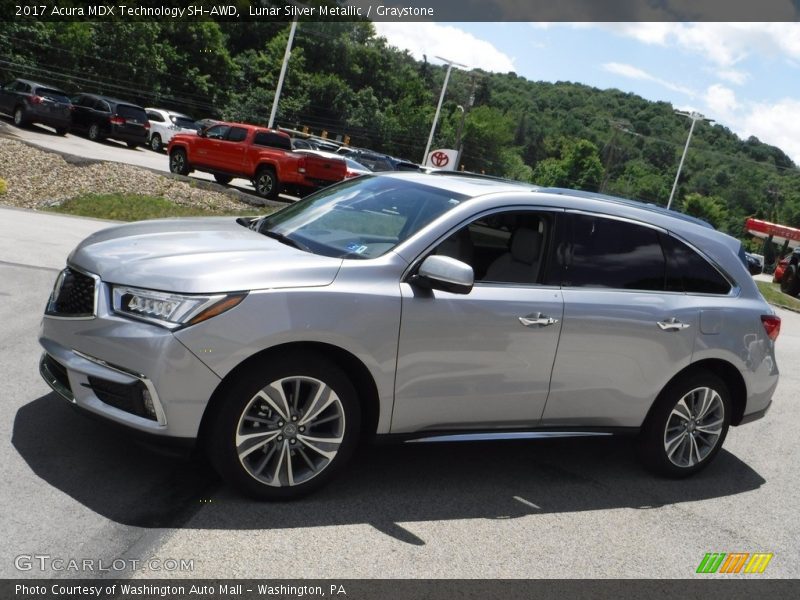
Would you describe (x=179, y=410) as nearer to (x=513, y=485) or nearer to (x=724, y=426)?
(x=513, y=485)

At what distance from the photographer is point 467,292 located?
15.9 ft

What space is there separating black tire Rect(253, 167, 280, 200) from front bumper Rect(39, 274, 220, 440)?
18486 millimetres

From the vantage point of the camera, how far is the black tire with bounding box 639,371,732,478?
5938 mm

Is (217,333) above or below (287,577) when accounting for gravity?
above

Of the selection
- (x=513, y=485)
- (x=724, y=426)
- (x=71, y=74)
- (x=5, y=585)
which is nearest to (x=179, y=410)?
(x=5, y=585)

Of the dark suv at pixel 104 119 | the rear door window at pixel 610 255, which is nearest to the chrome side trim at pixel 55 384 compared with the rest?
the rear door window at pixel 610 255

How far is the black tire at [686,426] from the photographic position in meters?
5.94

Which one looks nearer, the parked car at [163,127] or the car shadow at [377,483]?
the car shadow at [377,483]

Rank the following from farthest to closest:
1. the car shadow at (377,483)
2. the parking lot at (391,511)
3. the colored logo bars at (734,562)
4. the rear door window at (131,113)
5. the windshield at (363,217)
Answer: the rear door window at (131,113)
the windshield at (363,217)
the colored logo bars at (734,562)
the car shadow at (377,483)
the parking lot at (391,511)

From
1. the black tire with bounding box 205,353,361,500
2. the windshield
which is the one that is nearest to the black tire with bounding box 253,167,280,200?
the windshield

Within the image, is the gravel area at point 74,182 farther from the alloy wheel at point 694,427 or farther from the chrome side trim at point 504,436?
the alloy wheel at point 694,427

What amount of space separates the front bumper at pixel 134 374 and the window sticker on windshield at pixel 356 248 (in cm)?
111

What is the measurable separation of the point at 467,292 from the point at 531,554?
140cm

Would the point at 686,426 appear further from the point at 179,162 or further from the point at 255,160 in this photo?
the point at 179,162
